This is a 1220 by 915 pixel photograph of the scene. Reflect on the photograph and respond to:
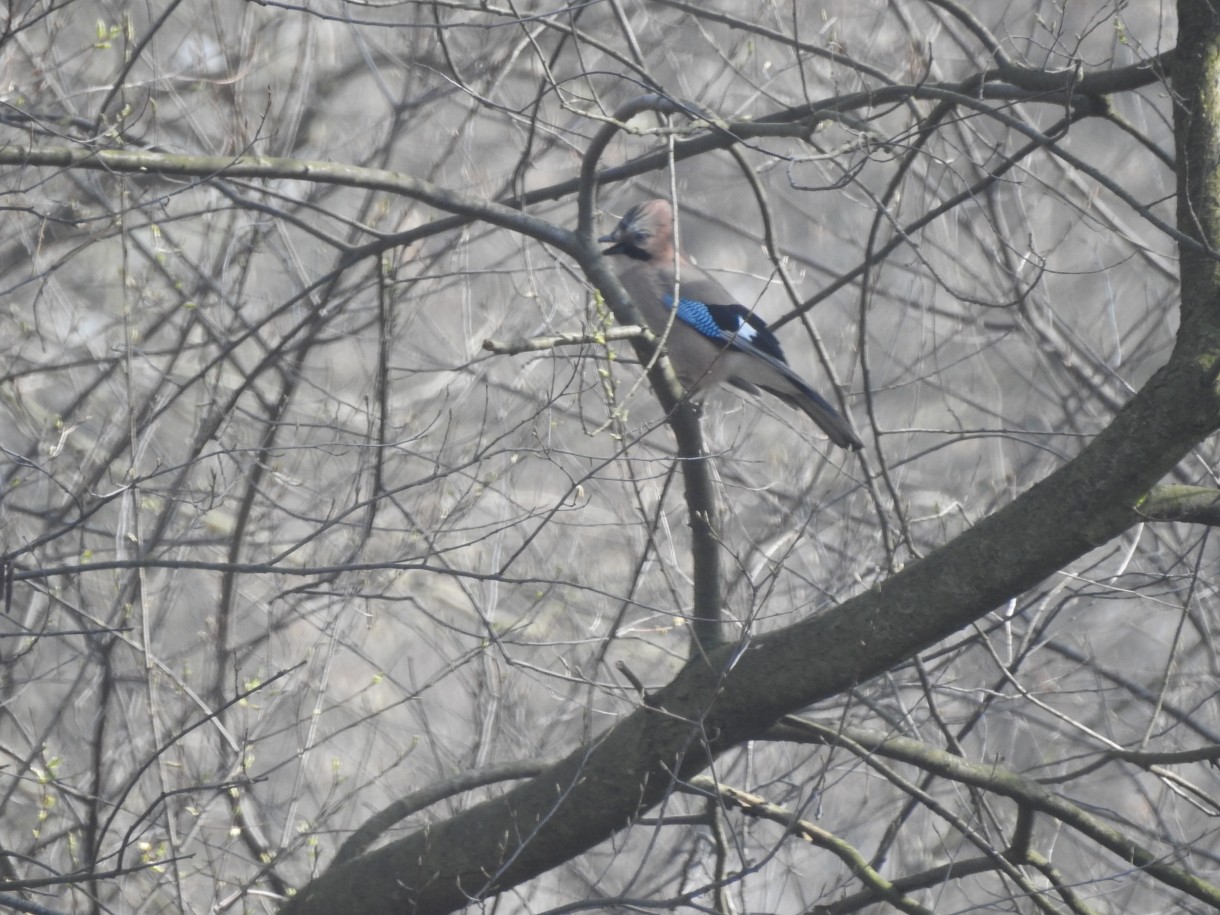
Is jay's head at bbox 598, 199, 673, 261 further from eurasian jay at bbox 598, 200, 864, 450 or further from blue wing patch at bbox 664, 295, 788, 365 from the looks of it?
blue wing patch at bbox 664, 295, 788, 365

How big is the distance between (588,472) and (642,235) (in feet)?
4.89

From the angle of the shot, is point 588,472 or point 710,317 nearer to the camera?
point 588,472

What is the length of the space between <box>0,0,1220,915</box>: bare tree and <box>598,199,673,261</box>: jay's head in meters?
0.13

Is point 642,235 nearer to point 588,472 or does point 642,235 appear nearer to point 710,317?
point 710,317

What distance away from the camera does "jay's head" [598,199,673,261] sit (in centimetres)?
618

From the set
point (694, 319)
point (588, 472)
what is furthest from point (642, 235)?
point (588, 472)

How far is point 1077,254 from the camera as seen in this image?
10.6 meters

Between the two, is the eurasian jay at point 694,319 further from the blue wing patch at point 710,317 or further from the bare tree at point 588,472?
the bare tree at point 588,472

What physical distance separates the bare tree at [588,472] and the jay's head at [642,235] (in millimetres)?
134

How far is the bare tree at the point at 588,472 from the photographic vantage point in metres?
3.66

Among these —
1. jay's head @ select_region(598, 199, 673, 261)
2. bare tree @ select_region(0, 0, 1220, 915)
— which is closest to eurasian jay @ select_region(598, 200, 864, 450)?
jay's head @ select_region(598, 199, 673, 261)

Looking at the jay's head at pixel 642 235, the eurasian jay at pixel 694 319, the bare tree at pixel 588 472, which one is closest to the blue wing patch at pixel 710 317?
the eurasian jay at pixel 694 319

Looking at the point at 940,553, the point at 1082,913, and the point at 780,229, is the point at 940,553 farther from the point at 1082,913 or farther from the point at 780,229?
the point at 780,229

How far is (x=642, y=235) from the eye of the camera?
6.19 m
